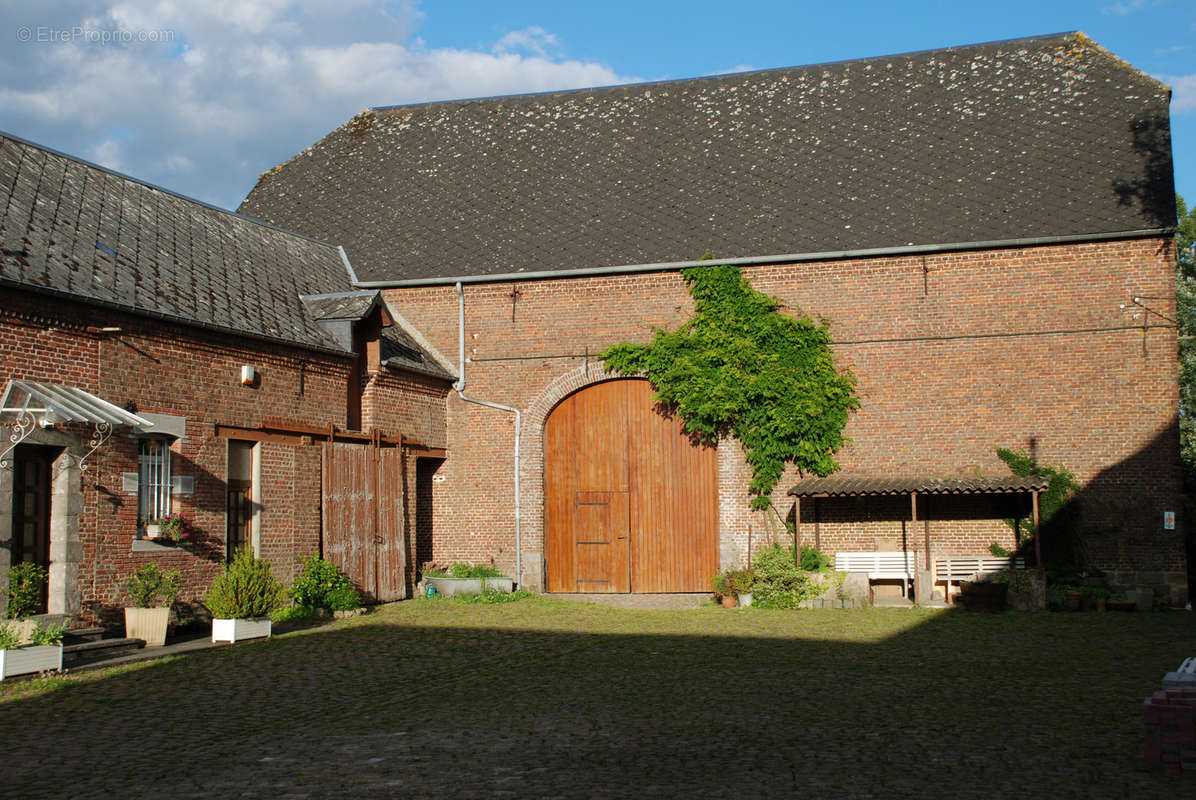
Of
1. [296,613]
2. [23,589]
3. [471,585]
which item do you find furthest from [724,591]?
[23,589]

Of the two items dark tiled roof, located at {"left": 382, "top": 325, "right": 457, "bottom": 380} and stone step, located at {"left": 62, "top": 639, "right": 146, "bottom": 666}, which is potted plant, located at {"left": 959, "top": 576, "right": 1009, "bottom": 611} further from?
stone step, located at {"left": 62, "top": 639, "right": 146, "bottom": 666}

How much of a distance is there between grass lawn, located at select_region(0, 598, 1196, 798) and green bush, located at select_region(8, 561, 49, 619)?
54.1 inches

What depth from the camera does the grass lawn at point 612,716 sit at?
6.32m

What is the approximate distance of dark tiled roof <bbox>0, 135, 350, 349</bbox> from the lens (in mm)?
12672

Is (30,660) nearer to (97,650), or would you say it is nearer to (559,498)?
(97,650)

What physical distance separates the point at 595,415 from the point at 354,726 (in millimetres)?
11470

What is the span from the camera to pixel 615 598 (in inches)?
728

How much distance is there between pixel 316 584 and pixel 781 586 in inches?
275

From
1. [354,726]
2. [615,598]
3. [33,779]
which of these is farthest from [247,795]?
[615,598]

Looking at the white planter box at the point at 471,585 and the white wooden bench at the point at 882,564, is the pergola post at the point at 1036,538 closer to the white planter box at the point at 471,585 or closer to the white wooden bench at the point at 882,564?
the white wooden bench at the point at 882,564

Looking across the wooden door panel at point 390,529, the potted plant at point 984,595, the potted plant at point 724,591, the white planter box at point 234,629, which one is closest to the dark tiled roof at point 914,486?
the potted plant at point 984,595

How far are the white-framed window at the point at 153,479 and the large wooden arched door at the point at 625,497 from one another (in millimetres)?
7228

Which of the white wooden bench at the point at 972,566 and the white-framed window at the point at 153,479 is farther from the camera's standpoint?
the white wooden bench at the point at 972,566

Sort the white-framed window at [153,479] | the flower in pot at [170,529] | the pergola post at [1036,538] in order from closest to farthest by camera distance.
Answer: the flower in pot at [170,529], the white-framed window at [153,479], the pergola post at [1036,538]
